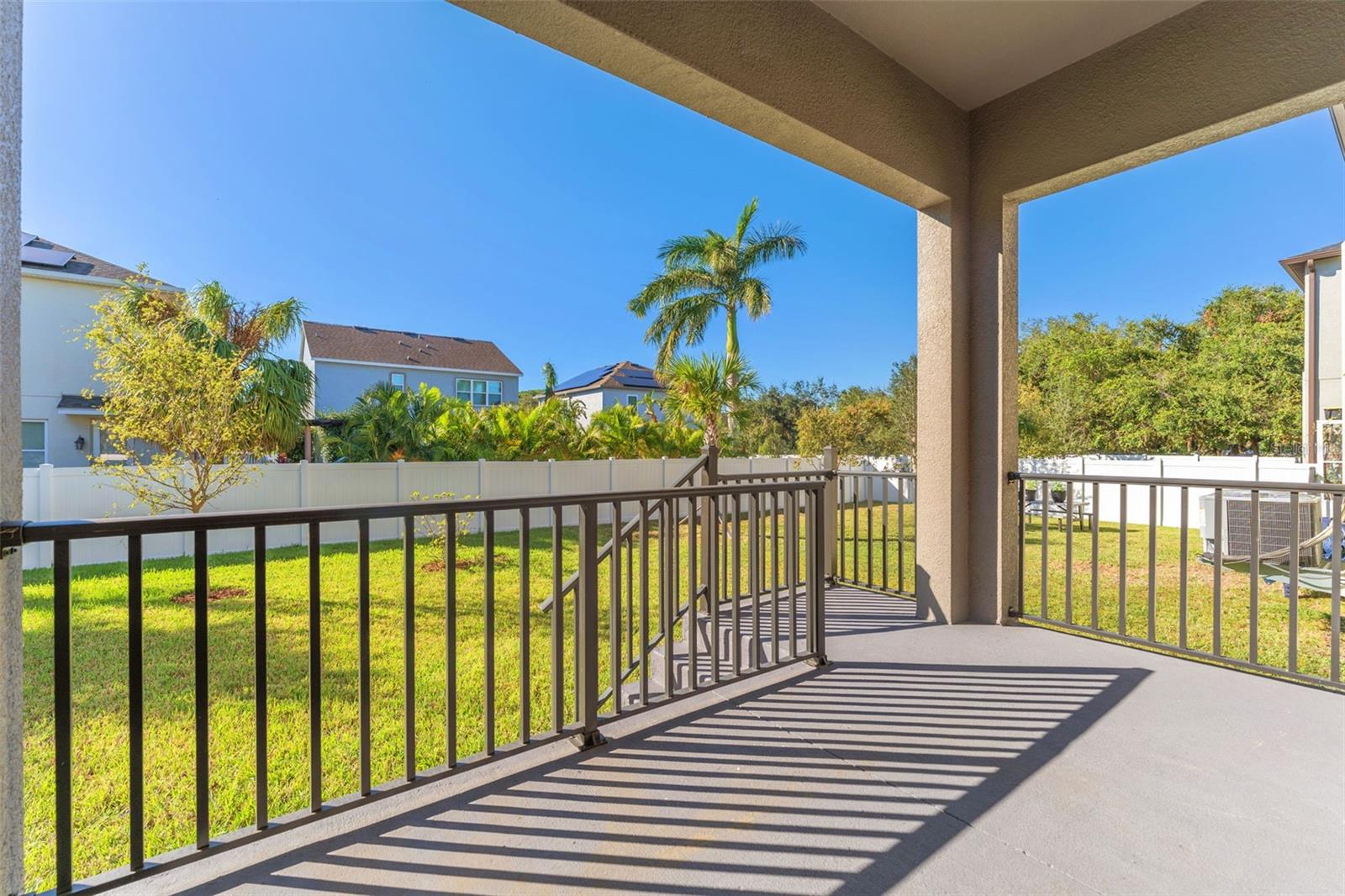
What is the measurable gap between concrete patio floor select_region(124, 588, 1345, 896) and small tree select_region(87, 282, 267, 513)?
635cm

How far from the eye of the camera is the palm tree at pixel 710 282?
13.9 metres

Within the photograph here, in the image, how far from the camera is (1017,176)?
10.2 ft

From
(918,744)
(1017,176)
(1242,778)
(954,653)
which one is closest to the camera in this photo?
(1242,778)

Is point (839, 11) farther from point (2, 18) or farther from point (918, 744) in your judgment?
point (918, 744)

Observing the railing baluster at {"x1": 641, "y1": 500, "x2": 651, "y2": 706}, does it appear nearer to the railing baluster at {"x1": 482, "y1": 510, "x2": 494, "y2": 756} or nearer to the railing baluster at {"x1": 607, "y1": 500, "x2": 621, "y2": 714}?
the railing baluster at {"x1": 607, "y1": 500, "x2": 621, "y2": 714}

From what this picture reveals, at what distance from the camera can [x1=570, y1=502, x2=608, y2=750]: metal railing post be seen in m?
1.95

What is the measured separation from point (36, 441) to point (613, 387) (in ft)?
55.6

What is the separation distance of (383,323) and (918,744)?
70.3 feet

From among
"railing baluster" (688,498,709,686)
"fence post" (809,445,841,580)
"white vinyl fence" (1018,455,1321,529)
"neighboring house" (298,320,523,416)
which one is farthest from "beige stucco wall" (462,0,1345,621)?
"neighboring house" (298,320,523,416)

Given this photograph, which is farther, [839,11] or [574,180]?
[574,180]

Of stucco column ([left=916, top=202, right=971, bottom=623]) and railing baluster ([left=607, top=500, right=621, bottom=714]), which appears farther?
stucco column ([left=916, top=202, right=971, bottom=623])

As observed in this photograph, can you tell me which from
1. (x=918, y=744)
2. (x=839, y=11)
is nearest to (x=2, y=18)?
(x=839, y=11)

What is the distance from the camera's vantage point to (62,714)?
116 centimetres

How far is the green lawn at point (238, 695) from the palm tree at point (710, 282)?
9.02 metres
